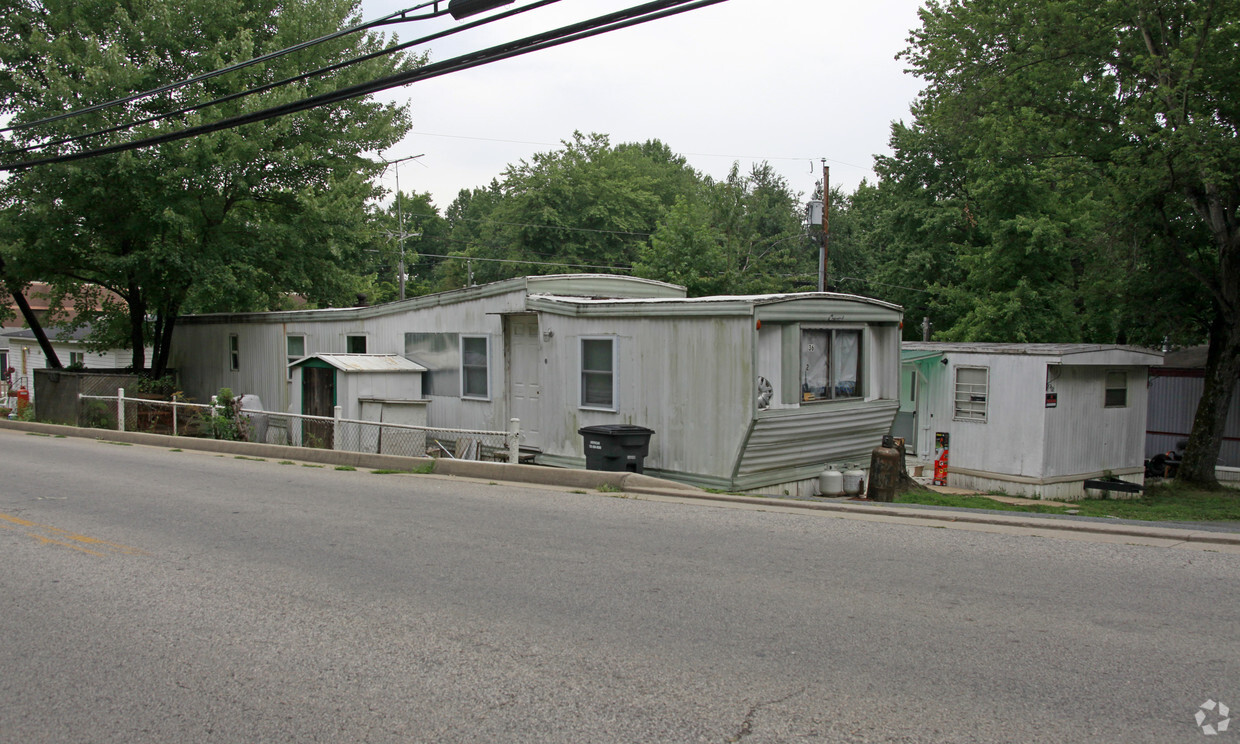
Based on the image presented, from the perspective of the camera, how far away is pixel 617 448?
40.3ft

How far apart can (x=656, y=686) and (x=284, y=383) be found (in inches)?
717

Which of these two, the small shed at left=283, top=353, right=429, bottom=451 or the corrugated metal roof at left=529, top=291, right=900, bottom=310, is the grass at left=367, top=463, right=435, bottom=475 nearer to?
the small shed at left=283, top=353, right=429, bottom=451

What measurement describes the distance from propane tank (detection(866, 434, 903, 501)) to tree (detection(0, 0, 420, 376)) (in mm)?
15591

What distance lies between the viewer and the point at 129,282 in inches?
890

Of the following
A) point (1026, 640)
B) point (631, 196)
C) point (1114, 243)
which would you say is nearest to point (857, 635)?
point (1026, 640)

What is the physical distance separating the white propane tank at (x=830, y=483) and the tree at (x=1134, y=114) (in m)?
9.13

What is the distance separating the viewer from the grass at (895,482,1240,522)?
13.8 meters

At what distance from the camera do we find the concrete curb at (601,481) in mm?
8883

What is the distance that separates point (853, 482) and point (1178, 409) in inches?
529

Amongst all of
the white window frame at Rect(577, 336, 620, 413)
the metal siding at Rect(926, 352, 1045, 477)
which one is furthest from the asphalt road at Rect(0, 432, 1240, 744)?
the metal siding at Rect(926, 352, 1045, 477)

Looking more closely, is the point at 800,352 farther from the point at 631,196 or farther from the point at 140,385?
the point at 631,196

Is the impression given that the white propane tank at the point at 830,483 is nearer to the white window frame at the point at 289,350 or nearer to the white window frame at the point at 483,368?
the white window frame at the point at 483,368

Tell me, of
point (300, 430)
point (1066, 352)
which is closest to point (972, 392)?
point (1066, 352)

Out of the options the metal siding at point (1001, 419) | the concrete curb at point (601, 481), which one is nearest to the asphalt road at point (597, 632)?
the concrete curb at point (601, 481)
